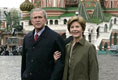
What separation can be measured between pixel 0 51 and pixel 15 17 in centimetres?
5544

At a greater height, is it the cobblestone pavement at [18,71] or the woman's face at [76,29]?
the woman's face at [76,29]

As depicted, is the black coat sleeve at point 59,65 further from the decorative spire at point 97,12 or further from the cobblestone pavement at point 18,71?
the decorative spire at point 97,12

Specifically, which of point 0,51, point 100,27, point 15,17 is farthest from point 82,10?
point 15,17

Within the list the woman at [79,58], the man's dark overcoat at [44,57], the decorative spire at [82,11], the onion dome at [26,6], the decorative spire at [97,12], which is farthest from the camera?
the onion dome at [26,6]

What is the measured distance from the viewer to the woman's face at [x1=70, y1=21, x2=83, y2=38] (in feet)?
17.0

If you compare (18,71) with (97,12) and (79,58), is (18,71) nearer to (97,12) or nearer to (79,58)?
(79,58)

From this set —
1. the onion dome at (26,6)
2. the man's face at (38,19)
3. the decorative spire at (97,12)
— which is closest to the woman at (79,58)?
the man's face at (38,19)

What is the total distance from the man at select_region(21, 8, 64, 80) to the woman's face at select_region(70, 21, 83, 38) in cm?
20

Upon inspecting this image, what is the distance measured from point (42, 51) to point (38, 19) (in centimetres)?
40

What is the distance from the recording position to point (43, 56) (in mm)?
5242

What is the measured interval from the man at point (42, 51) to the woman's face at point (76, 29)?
199mm

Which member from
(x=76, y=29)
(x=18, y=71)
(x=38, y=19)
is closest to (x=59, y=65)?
(x=76, y=29)

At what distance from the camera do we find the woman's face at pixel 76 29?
517 cm

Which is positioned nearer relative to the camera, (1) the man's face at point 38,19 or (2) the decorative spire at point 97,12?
(1) the man's face at point 38,19
